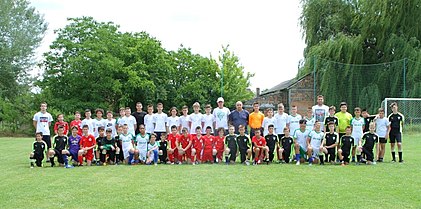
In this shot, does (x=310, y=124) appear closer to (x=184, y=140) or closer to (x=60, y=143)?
(x=184, y=140)

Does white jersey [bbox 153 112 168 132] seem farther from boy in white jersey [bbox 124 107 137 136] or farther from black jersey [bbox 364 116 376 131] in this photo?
black jersey [bbox 364 116 376 131]

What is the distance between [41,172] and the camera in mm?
10438

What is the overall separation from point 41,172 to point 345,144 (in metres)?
7.00

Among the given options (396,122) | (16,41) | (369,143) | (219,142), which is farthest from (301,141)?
(16,41)

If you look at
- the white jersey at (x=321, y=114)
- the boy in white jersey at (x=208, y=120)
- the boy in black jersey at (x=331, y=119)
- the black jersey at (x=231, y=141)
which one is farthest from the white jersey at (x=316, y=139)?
the boy in white jersey at (x=208, y=120)

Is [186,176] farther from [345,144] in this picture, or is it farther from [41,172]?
[345,144]

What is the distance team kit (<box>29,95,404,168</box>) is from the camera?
40.0 ft

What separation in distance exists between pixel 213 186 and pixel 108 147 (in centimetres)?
486

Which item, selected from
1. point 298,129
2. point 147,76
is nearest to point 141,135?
point 298,129

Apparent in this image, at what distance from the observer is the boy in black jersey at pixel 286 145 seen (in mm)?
12289

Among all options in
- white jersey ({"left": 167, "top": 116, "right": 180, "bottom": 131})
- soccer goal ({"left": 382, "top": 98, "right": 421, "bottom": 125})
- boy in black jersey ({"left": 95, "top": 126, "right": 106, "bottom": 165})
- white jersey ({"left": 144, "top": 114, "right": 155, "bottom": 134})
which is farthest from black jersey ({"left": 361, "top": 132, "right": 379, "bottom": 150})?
soccer goal ({"left": 382, "top": 98, "right": 421, "bottom": 125})

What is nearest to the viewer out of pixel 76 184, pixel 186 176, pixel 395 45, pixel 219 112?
pixel 76 184

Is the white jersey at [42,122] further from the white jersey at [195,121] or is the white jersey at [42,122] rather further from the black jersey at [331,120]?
the black jersey at [331,120]

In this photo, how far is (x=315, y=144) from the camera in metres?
12.3
